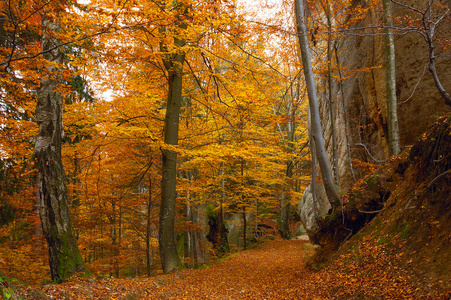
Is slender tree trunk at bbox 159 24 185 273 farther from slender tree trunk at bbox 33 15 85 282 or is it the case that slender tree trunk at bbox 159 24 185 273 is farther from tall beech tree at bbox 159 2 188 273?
slender tree trunk at bbox 33 15 85 282

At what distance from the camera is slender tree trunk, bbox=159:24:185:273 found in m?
8.24

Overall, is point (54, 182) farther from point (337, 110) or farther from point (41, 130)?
point (337, 110)

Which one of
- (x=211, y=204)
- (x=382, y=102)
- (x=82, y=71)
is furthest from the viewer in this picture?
(x=211, y=204)

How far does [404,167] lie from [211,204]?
42.0 ft

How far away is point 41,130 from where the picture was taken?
235 inches

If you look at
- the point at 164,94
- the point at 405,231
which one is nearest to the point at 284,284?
the point at 405,231

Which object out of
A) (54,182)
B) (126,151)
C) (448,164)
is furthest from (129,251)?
(448,164)

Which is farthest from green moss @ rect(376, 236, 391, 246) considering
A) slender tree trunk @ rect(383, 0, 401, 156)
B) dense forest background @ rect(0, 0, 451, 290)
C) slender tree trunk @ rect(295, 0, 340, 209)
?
slender tree trunk @ rect(383, 0, 401, 156)

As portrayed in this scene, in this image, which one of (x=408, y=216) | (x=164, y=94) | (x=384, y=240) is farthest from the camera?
(x=164, y=94)

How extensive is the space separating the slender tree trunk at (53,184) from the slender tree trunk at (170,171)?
2.72 meters

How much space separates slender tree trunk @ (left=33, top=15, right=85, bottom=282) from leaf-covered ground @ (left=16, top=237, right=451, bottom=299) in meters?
0.74

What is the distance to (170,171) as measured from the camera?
28.4ft

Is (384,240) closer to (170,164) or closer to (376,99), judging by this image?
(376,99)

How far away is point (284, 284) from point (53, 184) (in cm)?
580
